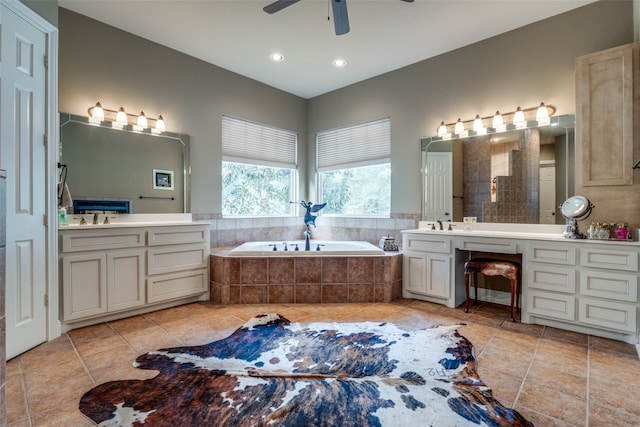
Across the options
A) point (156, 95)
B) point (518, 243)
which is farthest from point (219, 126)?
point (518, 243)

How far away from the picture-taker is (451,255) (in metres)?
3.32

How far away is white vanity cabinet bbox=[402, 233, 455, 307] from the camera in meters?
3.35

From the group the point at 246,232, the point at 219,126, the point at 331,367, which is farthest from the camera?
the point at 246,232

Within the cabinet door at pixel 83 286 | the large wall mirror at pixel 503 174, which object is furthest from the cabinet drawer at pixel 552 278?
the cabinet door at pixel 83 286

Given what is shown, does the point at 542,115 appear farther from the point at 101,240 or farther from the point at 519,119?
the point at 101,240

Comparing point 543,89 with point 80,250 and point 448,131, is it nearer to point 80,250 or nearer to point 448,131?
point 448,131

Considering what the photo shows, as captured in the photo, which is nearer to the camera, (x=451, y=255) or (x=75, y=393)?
(x=75, y=393)

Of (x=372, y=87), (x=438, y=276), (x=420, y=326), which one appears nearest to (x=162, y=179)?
(x=372, y=87)

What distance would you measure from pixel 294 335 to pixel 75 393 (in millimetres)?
1416

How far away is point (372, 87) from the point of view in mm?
4555

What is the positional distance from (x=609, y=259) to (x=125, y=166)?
179 inches

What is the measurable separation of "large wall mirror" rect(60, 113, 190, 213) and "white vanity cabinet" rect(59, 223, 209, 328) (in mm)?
542

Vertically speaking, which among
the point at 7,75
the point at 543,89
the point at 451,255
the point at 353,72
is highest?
the point at 353,72

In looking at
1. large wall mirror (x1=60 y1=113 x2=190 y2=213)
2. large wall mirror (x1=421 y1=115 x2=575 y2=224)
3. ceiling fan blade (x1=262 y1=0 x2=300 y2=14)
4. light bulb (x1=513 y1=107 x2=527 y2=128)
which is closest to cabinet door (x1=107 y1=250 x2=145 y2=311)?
large wall mirror (x1=60 y1=113 x2=190 y2=213)
